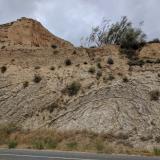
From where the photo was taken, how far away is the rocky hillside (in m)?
34.6

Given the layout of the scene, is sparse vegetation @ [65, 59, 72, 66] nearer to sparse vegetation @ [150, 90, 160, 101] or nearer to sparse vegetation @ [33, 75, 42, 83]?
sparse vegetation @ [33, 75, 42, 83]

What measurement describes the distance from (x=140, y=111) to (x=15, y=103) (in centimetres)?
995

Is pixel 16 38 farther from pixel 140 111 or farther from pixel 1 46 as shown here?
pixel 140 111

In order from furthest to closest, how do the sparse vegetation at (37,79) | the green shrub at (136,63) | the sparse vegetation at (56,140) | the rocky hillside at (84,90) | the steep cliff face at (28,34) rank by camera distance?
the steep cliff face at (28,34)
the green shrub at (136,63)
the sparse vegetation at (37,79)
the rocky hillside at (84,90)
the sparse vegetation at (56,140)

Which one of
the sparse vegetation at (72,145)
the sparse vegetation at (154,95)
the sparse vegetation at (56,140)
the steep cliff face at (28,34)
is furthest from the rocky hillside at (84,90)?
the sparse vegetation at (72,145)

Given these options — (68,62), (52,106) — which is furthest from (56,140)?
(68,62)

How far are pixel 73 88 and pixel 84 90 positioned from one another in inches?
36.5

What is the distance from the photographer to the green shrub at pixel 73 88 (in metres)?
38.9

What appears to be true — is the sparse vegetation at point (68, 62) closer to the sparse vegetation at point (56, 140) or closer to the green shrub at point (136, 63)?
the green shrub at point (136, 63)

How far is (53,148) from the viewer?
95.7 feet

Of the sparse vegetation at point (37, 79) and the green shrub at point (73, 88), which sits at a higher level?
the sparse vegetation at point (37, 79)

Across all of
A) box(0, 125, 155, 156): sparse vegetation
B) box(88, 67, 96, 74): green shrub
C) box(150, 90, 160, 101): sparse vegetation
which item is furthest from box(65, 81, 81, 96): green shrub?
box(150, 90, 160, 101): sparse vegetation

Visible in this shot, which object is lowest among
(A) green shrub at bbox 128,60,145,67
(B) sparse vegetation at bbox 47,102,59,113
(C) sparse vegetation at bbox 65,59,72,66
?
(B) sparse vegetation at bbox 47,102,59,113

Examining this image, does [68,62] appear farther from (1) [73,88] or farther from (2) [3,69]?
(2) [3,69]
